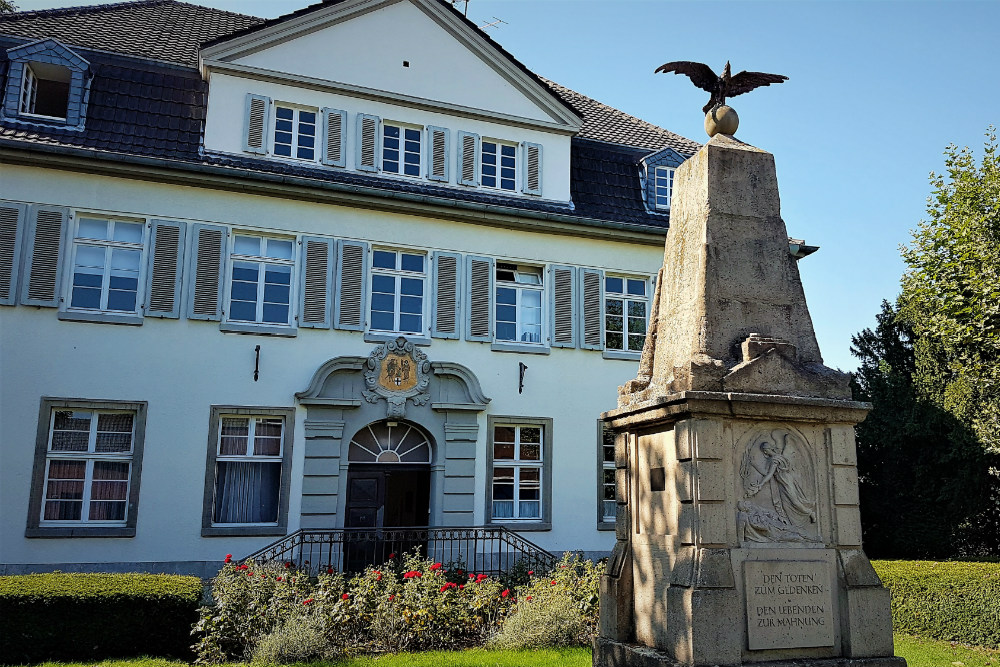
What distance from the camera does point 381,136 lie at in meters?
15.5

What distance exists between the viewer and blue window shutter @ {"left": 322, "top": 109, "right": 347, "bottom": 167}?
15031mm

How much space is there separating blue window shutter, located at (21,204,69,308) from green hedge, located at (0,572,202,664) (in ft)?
17.1

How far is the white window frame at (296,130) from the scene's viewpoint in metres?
14.8

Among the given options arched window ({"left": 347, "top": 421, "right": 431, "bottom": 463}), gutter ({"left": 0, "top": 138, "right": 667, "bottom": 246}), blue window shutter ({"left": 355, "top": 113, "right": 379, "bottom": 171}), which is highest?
blue window shutter ({"left": 355, "top": 113, "right": 379, "bottom": 171})

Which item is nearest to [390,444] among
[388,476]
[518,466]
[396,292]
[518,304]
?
[388,476]

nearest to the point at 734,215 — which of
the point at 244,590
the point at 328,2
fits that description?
the point at 244,590

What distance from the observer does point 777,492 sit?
5.63 meters

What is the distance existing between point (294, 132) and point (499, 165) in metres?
3.99

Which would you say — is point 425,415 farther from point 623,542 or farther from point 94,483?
point 623,542

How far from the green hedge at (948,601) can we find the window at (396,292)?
850 cm

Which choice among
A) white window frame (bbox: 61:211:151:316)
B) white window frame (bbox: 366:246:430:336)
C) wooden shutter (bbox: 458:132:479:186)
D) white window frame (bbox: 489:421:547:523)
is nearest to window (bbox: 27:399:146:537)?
white window frame (bbox: 61:211:151:316)

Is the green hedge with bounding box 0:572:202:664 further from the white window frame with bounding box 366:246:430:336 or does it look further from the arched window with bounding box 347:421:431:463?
the white window frame with bounding box 366:246:430:336

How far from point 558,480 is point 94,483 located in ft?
25.5

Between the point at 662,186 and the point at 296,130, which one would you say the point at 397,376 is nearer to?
the point at 296,130
